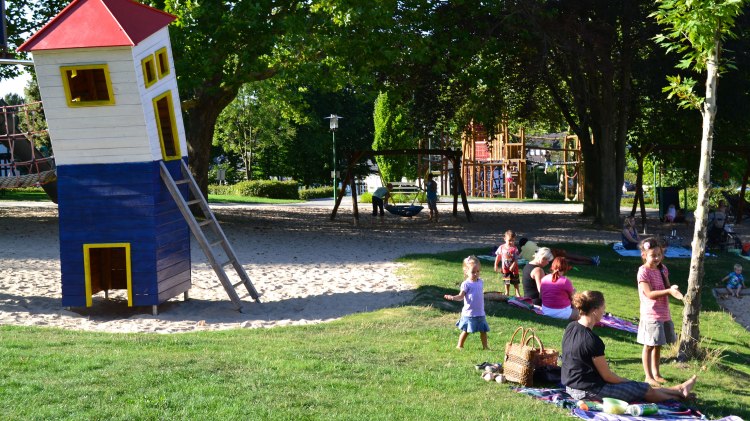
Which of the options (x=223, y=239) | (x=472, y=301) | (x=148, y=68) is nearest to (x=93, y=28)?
(x=148, y=68)

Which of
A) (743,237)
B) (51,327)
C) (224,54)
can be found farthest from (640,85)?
(51,327)

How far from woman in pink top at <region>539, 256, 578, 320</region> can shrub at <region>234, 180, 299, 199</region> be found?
129 ft

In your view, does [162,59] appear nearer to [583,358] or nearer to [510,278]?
[510,278]

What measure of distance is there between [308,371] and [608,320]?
5851 mm

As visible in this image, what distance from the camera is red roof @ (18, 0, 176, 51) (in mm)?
12078

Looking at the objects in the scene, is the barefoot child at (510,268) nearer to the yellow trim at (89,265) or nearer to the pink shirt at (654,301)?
the pink shirt at (654,301)

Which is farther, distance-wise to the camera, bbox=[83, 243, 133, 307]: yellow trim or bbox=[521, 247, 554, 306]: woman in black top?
bbox=[521, 247, 554, 306]: woman in black top

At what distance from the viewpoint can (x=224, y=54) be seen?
69.1 feet


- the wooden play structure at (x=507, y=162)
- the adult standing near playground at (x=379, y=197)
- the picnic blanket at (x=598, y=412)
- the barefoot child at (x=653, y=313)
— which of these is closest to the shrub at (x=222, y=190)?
the wooden play structure at (x=507, y=162)

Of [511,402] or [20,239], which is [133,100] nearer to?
[511,402]

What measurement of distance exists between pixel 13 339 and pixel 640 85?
22.3m

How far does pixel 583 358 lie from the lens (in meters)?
7.48

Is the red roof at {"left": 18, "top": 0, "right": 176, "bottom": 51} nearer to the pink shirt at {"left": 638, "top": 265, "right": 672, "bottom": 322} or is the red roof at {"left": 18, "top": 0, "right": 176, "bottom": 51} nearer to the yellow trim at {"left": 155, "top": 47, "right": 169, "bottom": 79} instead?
the yellow trim at {"left": 155, "top": 47, "right": 169, "bottom": 79}

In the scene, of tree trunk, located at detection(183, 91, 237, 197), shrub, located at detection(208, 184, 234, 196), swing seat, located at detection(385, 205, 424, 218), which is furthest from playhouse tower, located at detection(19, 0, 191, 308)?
shrub, located at detection(208, 184, 234, 196)
